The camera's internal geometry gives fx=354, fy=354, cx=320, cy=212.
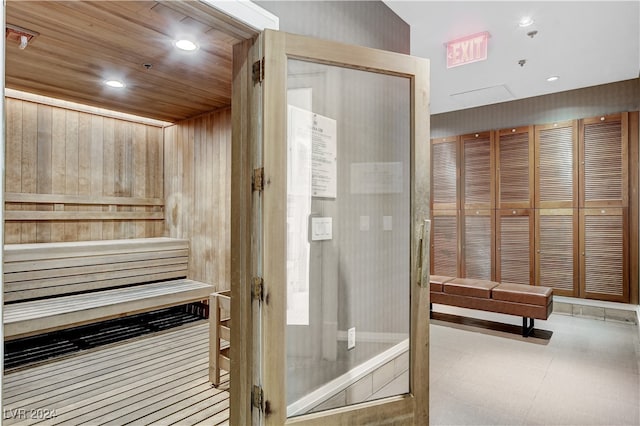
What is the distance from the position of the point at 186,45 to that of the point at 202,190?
221cm

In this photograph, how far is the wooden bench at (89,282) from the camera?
332 centimetres

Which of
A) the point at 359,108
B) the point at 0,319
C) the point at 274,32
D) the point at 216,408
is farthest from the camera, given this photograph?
the point at 216,408

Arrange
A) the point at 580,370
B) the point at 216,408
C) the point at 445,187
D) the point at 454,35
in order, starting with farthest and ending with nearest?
the point at 445,187 < the point at 454,35 < the point at 580,370 < the point at 216,408

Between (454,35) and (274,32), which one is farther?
(454,35)

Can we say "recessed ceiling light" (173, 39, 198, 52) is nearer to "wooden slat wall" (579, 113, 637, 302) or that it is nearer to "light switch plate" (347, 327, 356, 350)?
"light switch plate" (347, 327, 356, 350)

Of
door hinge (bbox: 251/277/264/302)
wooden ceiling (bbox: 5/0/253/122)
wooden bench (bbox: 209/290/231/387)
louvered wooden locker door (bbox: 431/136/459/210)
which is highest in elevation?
wooden ceiling (bbox: 5/0/253/122)

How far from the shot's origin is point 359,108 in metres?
2.25

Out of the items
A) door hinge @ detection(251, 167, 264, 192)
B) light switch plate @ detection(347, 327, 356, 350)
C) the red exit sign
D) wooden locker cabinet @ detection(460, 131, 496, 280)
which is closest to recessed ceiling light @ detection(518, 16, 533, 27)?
the red exit sign

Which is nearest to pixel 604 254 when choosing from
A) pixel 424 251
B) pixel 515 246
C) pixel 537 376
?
pixel 515 246

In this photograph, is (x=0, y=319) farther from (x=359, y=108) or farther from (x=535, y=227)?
(x=535, y=227)

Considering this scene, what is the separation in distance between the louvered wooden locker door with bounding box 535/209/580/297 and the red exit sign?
2.61m

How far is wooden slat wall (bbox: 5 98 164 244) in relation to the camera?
12.6ft

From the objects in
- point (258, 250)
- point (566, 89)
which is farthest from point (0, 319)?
point (566, 89)

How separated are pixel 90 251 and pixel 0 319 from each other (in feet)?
11.0
